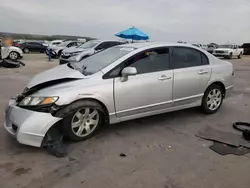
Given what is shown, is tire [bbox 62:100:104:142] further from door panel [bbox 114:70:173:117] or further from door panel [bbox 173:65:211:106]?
door panel [bbox 173:65:211:106]

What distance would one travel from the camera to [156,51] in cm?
471

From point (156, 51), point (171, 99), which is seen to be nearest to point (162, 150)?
point (171, 99)

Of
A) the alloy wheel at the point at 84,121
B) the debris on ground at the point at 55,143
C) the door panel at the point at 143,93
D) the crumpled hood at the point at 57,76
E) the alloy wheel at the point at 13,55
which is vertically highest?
the alloy wheel at the point at 13,55

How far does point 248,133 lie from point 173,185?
2007mm

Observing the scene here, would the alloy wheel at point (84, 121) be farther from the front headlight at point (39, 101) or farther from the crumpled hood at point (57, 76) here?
the crumpled hood at point (57, 76)

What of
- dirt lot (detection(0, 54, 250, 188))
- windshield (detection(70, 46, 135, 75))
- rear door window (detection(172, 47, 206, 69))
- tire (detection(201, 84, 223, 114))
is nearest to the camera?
dirt lot (detection(0, 54, 250, 188))

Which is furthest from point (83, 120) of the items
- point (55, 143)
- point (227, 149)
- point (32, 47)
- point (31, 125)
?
point (32, 47)

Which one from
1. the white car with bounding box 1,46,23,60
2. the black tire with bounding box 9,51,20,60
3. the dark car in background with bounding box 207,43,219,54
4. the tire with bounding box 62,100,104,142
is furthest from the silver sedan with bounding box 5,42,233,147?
the dark car in background with bounding box 207,43,219,54

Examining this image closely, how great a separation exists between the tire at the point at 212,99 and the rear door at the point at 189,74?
0.18 meters

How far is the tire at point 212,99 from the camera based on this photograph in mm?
5281

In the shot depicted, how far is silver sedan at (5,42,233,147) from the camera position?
11.8 feet

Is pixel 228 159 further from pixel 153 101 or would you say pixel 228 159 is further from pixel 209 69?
pixel 209 69

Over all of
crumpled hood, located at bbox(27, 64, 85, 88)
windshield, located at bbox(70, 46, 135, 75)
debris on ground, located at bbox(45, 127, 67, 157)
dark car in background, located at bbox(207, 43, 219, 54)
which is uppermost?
dark car in background, located at bbox(207, 43, 219, 54)

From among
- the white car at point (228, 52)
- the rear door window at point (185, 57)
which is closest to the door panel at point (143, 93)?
the rear door window at point (185, 57)
